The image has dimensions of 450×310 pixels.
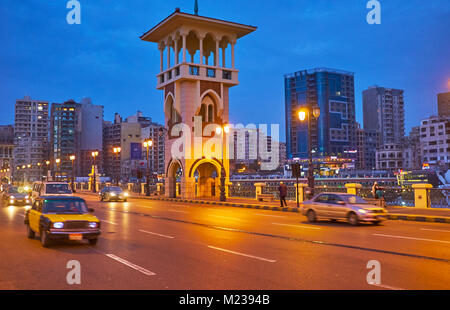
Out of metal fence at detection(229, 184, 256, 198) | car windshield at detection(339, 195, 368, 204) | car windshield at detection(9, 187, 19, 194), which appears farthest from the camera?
metal fence at detection(229, 184, 256, 198)

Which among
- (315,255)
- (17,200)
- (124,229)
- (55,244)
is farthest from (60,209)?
(17,200)

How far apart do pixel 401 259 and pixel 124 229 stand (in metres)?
11.0

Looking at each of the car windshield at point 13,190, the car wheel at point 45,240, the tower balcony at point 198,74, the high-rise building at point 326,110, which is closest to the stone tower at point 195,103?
Answer: the tower balcony at point 198,74

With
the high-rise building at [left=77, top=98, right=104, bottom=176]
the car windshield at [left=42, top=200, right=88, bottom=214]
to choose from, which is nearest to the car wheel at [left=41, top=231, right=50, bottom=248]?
the car windshield at [left=42, top=200, right=88, bottom=214]

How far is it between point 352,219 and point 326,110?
162m

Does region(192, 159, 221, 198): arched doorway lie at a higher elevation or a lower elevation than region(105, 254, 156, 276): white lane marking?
higher

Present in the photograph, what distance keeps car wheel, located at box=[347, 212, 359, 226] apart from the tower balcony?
2684 cm

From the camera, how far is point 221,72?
44969mm

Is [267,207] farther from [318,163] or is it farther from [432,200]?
[318,163]

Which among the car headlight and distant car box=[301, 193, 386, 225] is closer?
the car headlight

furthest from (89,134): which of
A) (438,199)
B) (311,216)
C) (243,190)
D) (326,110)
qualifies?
(311,216)

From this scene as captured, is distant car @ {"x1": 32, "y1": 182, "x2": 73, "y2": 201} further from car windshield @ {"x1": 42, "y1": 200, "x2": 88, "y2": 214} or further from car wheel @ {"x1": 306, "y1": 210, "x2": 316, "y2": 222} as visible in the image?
car wheel @ {"x1": 306, "y1": 210, "x2": 316, "y2": 222}

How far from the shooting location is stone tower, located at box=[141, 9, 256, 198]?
140ft

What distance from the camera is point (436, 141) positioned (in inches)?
5522
